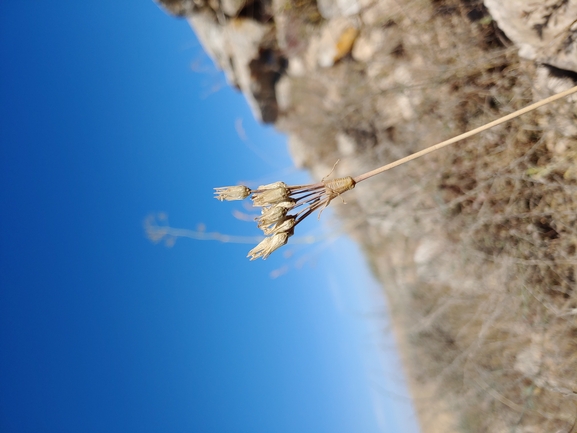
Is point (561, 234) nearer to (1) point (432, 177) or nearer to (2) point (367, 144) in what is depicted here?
(1) point (432, 177)

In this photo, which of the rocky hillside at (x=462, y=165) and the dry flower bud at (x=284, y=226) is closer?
the dry flower bud at (x=284, y=226)

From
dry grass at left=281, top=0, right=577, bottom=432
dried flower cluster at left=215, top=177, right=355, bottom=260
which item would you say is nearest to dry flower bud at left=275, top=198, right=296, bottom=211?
dried flower cluster at left=215, top=177, right=355, bottom=260

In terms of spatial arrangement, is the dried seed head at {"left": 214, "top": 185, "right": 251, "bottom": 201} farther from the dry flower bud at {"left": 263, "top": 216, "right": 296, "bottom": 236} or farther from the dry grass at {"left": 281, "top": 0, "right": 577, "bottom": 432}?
the dry grass at {"left": 281, "top": 0, "right": 577, "bottom": 432}

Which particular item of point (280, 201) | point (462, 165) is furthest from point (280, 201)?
point (462, 165)

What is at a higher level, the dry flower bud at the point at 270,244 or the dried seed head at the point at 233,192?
the dried seed head at the point at 233,192

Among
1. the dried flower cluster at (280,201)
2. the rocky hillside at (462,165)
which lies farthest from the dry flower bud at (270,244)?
the rocky hillside at (462,165)

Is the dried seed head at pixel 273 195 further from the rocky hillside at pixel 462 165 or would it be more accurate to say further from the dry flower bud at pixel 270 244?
the rocky hillside at pixel 462 165
